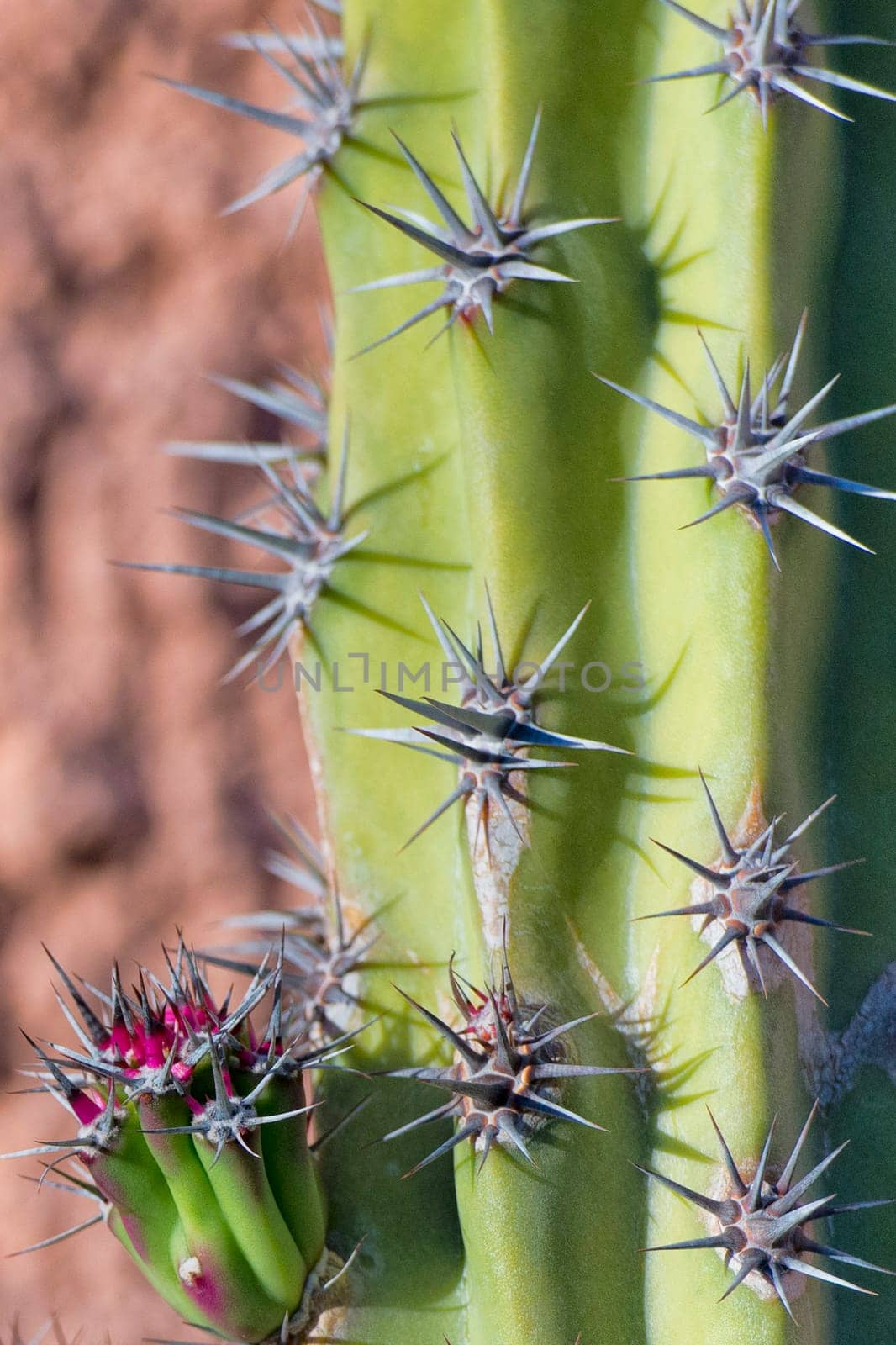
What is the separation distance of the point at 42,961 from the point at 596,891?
112 cm

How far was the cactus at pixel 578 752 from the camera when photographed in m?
1.03

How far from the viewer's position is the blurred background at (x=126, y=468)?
1.90 meters

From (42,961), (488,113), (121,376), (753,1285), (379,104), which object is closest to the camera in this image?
(753,1285)

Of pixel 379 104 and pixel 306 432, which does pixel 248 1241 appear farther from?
pixel 306 432

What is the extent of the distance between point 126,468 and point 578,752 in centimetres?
120

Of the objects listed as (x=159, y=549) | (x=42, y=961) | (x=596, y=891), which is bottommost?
(x=42, y=961)

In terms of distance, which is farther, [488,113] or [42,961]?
[42,961]

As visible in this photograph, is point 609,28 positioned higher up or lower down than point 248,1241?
higher up

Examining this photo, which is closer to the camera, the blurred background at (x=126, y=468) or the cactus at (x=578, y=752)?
the cactus at (x=578, y=752)

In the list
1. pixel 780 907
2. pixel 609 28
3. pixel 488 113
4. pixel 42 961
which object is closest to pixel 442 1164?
pixel 780 907

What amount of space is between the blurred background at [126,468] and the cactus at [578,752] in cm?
73

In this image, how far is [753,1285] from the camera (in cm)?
101

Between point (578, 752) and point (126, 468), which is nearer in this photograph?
point (578, 752)

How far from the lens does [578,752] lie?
3.65 ft
